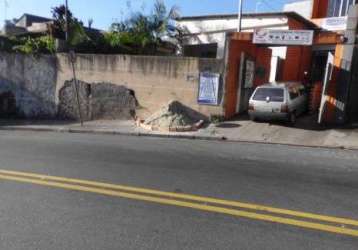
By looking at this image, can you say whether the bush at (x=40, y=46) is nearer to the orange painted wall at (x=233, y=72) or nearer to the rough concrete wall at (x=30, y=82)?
the rough concrete wall at (x=30, y=82)

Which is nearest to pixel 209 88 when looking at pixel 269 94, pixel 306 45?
pixel 269 94

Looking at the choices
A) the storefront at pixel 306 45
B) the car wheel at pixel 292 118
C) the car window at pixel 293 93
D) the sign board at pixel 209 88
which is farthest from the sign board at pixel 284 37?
the car wheel at pixel 292 118

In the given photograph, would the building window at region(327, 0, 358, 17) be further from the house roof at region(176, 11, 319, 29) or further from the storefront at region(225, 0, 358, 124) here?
the storefront at region(225, 0, 358, 124)


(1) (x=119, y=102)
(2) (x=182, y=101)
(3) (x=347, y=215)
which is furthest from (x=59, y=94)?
(3) (x=347, y=215)

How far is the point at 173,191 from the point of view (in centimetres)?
591

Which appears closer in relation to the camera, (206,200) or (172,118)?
(206,200)

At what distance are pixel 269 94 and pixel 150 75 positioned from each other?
5228 millimetres

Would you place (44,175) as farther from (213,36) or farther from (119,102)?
(213,36)

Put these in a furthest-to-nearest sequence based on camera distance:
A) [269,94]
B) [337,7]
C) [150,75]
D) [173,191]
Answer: [337,7], [150,75], [269,94], [173,191]

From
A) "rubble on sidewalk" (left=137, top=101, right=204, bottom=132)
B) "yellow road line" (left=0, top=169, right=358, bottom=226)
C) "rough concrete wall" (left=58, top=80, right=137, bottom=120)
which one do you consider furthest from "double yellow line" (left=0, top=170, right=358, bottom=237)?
"rough concrete wall" (left=58, top=80, right=137, bottom=120)

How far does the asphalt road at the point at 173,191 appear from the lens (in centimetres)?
419

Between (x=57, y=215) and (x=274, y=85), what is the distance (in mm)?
11378

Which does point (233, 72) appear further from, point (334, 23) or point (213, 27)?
point (334, 23)

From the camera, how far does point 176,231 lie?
440 centimetres
